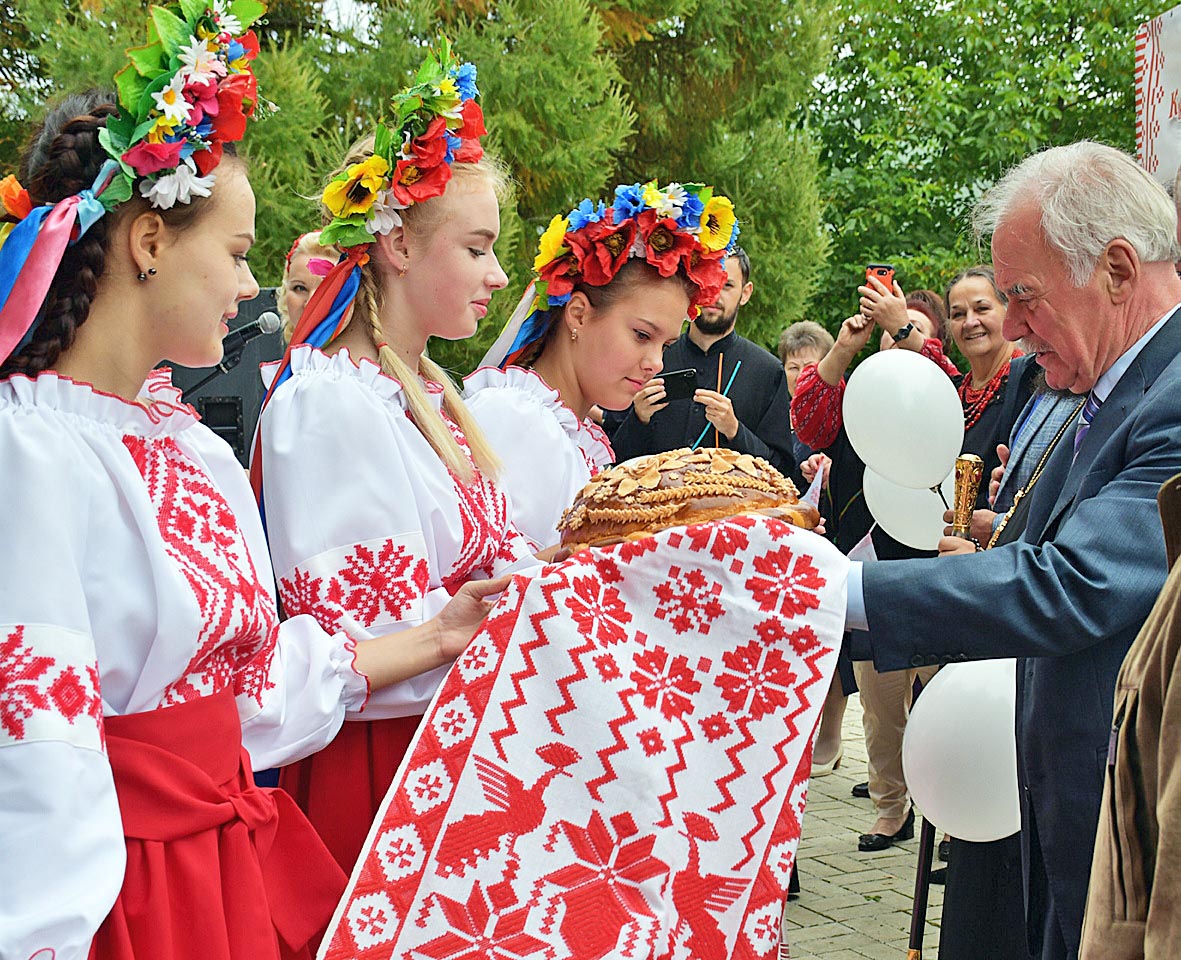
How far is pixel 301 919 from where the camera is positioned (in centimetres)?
202

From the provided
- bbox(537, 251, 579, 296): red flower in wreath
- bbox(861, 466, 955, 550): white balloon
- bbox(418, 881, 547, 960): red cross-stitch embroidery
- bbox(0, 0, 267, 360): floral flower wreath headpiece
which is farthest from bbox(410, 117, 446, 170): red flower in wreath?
bbox(861, 466, 955, 550): white balloon

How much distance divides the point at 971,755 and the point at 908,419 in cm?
154

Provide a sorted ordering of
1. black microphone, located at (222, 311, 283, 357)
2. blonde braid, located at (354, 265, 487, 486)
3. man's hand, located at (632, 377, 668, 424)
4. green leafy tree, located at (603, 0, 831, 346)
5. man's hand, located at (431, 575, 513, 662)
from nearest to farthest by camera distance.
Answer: man's hand, located at (431, 575, 513, 662) < blonde braid, located at (354, 265, 487, 486) < black microphone, located at (222, 311, 283, 357) < man's hand, located at (632, 377, 668, 424) < green leafy tree, located at (603, 0, 831, 346)

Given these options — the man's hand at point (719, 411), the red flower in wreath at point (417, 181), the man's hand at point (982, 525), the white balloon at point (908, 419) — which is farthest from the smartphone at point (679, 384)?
the red flower in wreath at point (417, 181)

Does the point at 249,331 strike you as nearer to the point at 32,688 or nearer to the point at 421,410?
the point at 421,410

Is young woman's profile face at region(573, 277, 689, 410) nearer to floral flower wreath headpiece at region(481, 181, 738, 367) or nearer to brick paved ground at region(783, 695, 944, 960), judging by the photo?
floral flower wreath headpiece at region(481, 181, 738, 367)

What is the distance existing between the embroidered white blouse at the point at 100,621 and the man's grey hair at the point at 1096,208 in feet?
5.22

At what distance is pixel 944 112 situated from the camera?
1645cm

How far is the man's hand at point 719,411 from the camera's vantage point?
4992mm

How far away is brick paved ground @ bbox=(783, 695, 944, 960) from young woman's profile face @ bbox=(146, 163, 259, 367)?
9.35ft

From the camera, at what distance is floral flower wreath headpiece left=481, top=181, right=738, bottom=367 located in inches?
130

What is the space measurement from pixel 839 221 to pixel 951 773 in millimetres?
14400

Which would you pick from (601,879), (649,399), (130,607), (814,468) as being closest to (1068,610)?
(601,879)

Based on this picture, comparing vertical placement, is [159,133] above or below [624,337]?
above
